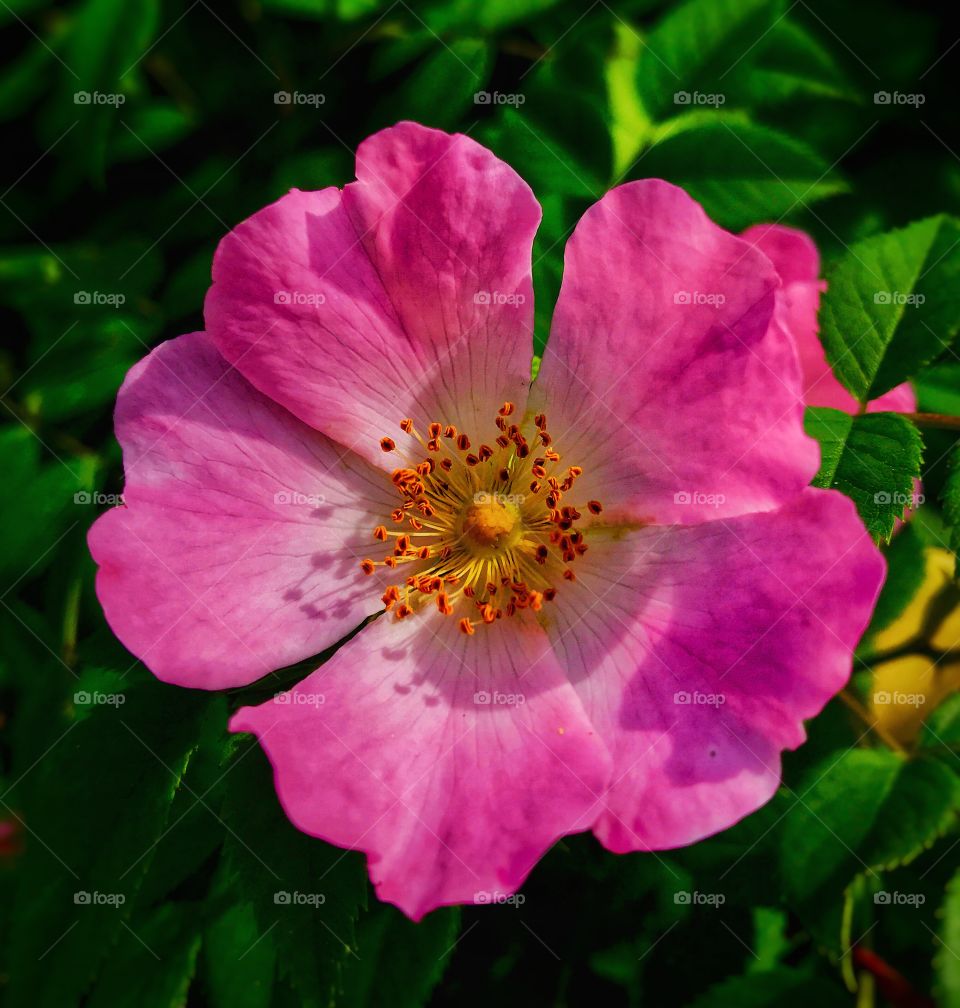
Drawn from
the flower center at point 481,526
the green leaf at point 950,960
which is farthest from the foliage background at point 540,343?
the flower center at point 481,526

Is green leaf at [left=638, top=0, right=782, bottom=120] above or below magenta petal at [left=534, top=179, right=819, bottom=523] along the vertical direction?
above

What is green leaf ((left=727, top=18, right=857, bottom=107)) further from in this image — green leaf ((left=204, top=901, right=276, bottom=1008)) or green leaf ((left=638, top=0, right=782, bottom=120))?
green leaf ((left=204, top=901, right=276, bottom=1008))

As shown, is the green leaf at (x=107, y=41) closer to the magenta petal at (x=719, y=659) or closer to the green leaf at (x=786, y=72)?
the green leaf at (x=786, y=72)

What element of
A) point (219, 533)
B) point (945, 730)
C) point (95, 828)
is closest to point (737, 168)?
point (945, 730)

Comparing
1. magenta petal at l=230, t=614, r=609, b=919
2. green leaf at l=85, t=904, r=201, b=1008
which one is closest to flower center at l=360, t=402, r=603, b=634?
magenta petal at l=230, t=614, r=609, b=919

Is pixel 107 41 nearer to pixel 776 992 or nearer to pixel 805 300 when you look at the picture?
pixel 805 300

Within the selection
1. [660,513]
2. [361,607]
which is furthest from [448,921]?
[660,513]
